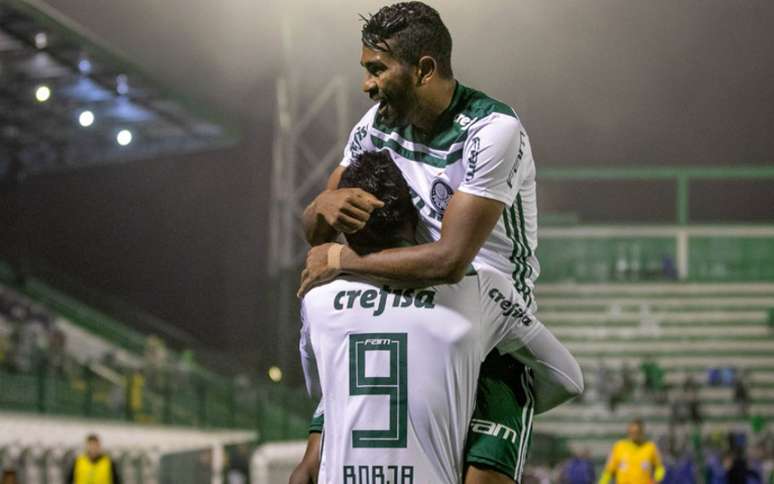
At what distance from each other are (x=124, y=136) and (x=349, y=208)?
70.0 feet

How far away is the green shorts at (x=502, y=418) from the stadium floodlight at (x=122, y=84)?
18131 mm

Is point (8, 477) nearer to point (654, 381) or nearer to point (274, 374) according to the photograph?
point (274, 374)

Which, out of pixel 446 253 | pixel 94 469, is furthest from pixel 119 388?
pixel 446 253

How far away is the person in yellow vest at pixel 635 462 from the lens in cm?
1104

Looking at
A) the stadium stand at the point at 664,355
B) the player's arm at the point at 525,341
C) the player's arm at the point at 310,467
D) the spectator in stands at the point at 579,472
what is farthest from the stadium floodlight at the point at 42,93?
the player's arm at the point at 525,341

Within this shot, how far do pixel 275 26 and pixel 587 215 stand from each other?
38.2 ft

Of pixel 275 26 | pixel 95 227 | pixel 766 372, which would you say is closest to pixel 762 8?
pixel 275 26

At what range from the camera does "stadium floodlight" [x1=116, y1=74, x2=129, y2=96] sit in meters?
20.3

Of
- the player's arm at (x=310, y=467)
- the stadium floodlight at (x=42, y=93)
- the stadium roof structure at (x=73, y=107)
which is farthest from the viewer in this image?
the stadium floodlight at (x=42, y=93)

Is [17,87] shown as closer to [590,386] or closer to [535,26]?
[535,26]

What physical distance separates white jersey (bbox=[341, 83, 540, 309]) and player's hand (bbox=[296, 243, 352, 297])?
21 centimetres

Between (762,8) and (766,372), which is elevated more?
(762,8)

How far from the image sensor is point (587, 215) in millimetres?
27984

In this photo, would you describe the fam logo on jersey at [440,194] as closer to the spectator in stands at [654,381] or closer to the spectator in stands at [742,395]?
the spectator in stands at [654,381]
